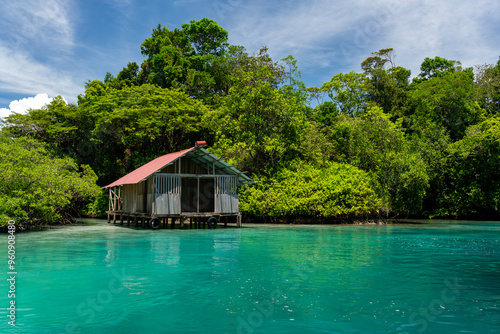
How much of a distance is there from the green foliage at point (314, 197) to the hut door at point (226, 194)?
4.48m

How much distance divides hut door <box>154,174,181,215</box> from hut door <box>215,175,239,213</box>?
223cm

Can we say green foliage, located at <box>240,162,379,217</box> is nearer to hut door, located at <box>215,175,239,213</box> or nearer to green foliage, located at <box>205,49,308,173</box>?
green foliage, located at <box>205,49,308,173</box>

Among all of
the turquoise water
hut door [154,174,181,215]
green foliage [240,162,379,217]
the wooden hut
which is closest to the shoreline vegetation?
green foliage [240,162,379,217]

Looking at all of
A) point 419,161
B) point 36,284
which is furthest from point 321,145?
point 36,284

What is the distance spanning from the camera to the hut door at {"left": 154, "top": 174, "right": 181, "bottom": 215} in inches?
872

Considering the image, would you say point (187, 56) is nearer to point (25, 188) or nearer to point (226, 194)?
point (226, 194)

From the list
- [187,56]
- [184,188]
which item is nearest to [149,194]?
[184,188]

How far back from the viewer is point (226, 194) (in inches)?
944

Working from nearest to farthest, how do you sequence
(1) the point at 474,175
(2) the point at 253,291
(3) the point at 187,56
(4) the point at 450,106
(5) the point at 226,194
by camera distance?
(2) the point at 253,291
(5) the point at 226,194
(1) the point at 474,175
(4) the point at 450,106
(3) the point at 187,56

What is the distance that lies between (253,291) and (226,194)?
53.7 feet

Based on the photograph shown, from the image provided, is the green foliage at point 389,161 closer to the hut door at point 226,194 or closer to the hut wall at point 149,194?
the hut door at point 226,194

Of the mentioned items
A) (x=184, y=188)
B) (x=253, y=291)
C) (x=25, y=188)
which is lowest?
(x=253, y=291)

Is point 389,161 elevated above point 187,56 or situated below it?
below

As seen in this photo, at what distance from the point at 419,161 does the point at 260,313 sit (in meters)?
28.1
